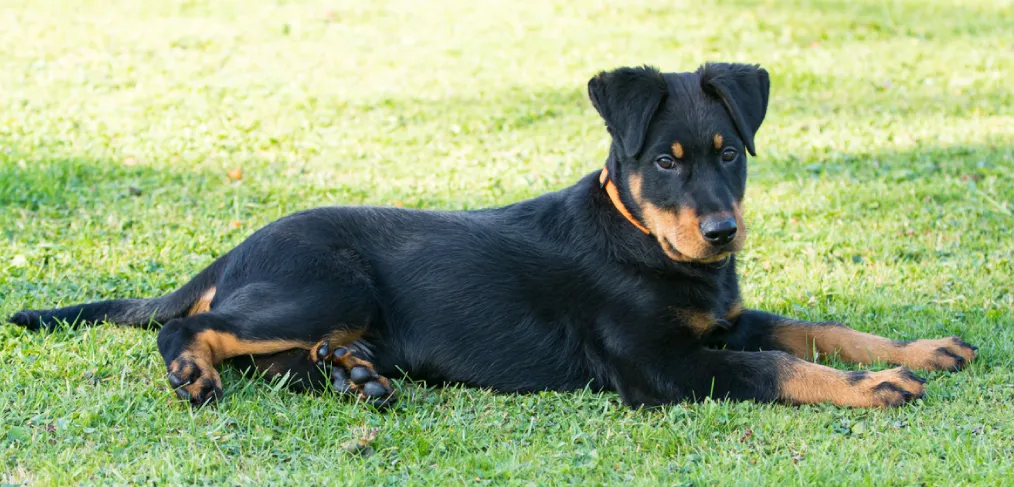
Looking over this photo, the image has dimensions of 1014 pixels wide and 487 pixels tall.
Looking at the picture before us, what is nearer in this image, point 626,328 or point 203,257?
point 626,328

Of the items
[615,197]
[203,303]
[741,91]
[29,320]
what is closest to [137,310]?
[203,303]

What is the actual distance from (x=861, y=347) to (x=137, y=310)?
3.69 m

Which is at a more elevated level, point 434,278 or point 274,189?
point 434,278

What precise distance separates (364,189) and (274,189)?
2.40ft

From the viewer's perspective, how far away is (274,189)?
8406mm

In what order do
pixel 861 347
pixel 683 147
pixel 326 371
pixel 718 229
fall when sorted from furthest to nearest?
pixel 861 347
pixel 326 371
pixel 683 147
pixel 718 229

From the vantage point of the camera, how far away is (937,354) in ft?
16.2

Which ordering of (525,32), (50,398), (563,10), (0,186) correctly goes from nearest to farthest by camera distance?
(50,398) → (0,186) → (525,32) → (563,10)

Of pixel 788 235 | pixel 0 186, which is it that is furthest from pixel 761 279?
pixel 0 186

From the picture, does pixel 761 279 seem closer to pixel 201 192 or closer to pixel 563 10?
pixel 201 192

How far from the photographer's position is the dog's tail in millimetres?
5285

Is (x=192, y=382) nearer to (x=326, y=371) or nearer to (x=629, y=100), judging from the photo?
(x=326, y=371)

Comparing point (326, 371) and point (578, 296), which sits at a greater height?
point (578, 296)

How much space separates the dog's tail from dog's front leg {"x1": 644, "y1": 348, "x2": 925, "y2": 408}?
7.94 feet
